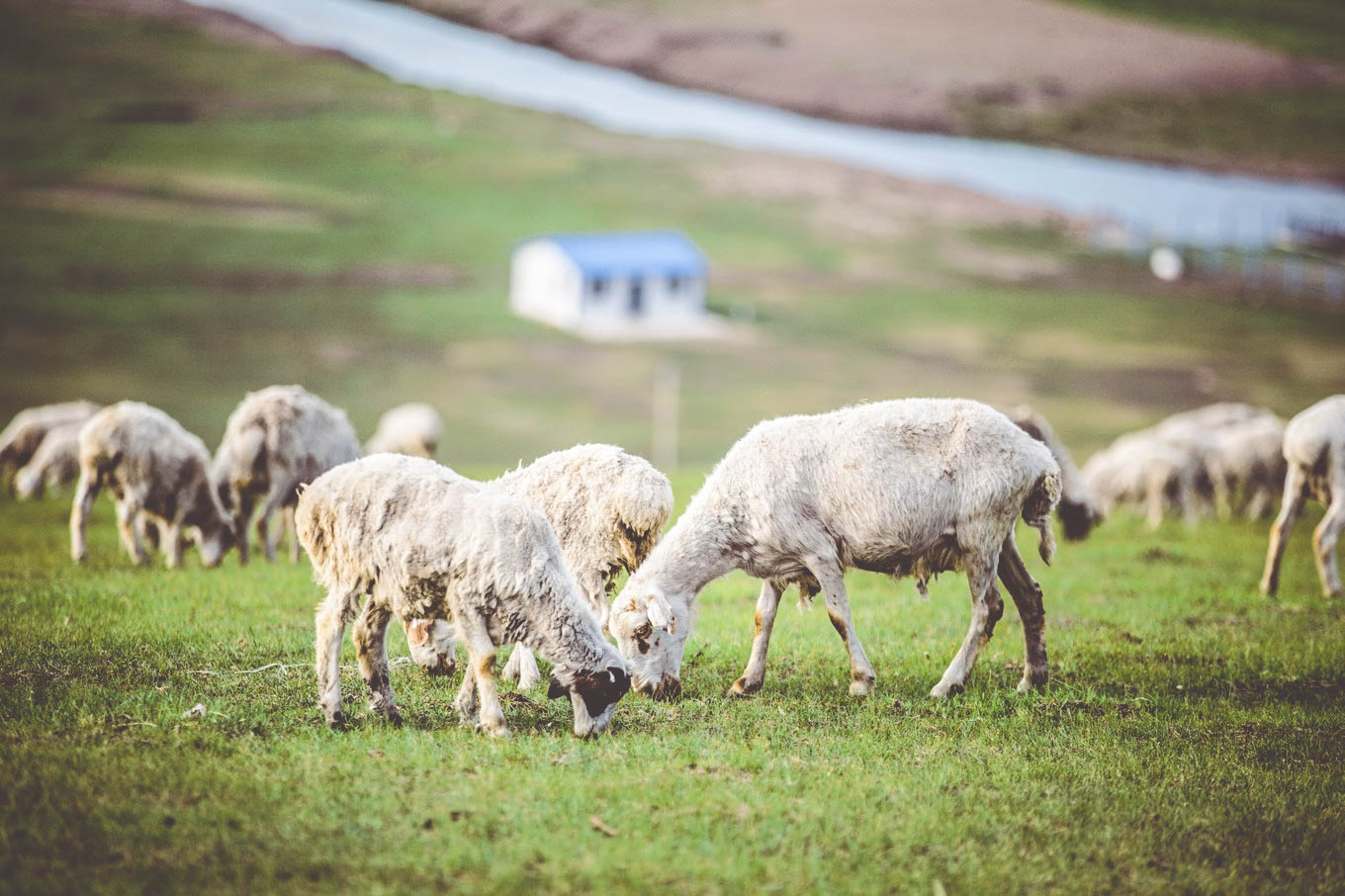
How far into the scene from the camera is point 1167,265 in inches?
2500

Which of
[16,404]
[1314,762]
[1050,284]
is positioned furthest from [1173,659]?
[1050,284]

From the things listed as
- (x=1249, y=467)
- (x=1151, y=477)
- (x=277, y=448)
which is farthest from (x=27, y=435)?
(x=1249, y=467)

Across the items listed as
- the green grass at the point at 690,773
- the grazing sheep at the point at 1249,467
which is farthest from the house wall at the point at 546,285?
the green grass at the point at 690,773

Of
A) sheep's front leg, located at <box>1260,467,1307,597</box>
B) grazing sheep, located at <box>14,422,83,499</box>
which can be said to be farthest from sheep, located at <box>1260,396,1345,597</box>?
grazing sheep, located at <box>14,422,83,499</box>

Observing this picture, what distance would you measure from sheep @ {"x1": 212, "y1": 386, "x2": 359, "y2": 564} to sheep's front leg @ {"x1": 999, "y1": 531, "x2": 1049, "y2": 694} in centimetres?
915

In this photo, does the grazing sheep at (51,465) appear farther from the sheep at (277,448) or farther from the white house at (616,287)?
the white house at (616,287)

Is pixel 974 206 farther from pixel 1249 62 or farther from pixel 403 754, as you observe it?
pixel 403 754

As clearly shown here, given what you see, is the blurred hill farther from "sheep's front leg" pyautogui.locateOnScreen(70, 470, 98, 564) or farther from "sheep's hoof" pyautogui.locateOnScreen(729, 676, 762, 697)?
→ "sheep's hoof" pyautogui.locateOnScreen(729, 676, 762, 697)

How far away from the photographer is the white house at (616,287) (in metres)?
57.7

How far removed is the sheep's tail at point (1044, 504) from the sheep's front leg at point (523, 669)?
4.04 metres

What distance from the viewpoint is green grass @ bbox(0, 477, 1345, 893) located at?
6293mm

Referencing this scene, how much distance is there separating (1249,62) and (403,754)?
60.2 meters

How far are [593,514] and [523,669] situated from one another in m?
1.34

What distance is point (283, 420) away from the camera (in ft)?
52.6
